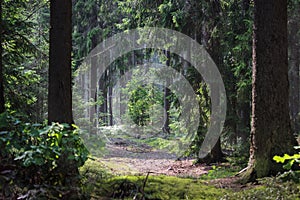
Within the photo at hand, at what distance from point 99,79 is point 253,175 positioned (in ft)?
71.6

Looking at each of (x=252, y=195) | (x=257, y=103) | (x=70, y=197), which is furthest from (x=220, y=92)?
(x=70, y=197)

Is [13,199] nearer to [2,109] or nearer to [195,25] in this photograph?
[2,109]

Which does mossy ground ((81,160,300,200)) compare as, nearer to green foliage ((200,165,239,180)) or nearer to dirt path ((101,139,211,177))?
dirt path ((101,139,211,177))

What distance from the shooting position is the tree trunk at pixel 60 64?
16.9ft

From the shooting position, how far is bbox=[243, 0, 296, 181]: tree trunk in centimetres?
545

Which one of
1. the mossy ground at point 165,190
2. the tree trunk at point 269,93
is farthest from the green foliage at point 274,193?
the tree trunk at point 269,93

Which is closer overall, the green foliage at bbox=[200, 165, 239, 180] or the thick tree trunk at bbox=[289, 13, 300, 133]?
the green foliage at bbox=[200, 165, 239, 180]

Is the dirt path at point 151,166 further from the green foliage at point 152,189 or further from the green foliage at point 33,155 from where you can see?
the green foliage at point 33,155

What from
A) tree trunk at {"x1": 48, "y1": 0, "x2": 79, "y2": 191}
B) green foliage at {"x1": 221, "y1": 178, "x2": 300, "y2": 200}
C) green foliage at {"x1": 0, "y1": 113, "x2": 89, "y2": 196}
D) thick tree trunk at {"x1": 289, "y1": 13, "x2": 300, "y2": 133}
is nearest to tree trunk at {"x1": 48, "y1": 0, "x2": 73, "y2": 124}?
tree trunk at {"x1": 48, "y1": 0, "x2": 79, "y2": 191}

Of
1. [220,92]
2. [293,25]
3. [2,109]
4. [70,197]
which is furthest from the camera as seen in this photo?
[293,25]

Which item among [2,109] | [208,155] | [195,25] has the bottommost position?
[208,155]

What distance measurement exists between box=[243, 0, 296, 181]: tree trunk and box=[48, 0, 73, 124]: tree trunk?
304 centimetres

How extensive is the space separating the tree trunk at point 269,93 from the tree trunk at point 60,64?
3040 mm

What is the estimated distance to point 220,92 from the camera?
11.1m
